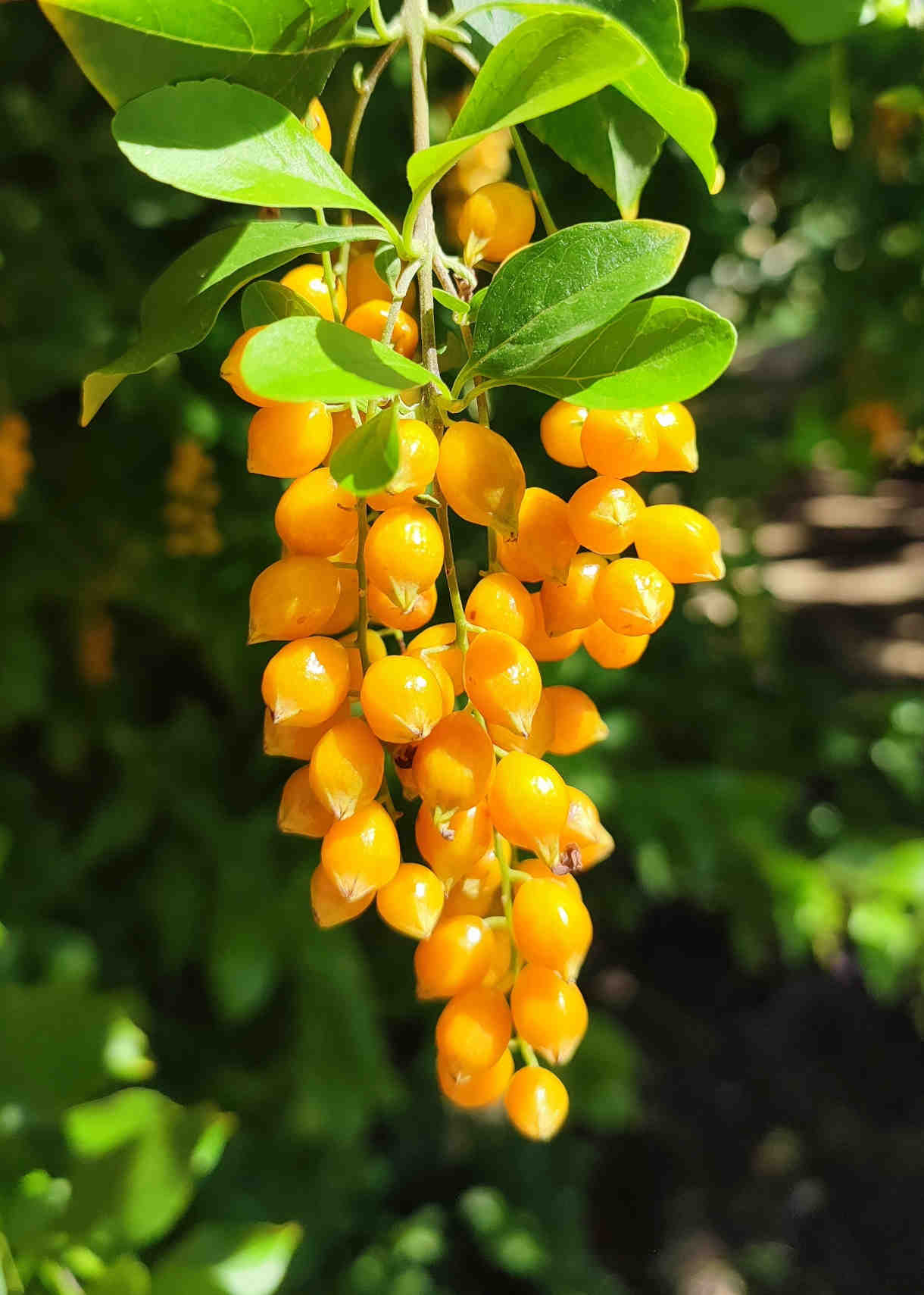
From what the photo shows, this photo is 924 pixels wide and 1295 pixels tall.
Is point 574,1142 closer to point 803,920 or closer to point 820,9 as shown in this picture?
point 803,920

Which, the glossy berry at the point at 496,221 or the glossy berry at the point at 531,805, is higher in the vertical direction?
the glossy berry at the point at 496,221

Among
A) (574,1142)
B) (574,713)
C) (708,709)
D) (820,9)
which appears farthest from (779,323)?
(574,713)

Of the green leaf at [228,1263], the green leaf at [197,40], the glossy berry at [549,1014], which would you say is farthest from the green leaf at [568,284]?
the green leaf at [228,1263]

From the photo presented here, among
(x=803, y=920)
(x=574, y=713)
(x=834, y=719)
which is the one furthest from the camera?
(x=834, y=719)

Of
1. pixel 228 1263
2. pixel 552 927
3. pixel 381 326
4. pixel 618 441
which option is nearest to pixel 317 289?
pixel 381 326

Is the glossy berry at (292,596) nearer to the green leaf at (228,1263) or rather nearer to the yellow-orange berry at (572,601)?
the yellow-orange berry at (572,601)

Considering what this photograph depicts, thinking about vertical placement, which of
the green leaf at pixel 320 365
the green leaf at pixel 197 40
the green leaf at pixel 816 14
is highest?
the green leaf at pixel 197 40

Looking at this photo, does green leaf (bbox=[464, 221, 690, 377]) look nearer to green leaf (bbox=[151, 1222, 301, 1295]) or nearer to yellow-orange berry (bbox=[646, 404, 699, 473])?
yellow-orange berry (bbox=[646, 404, 699, 473])
